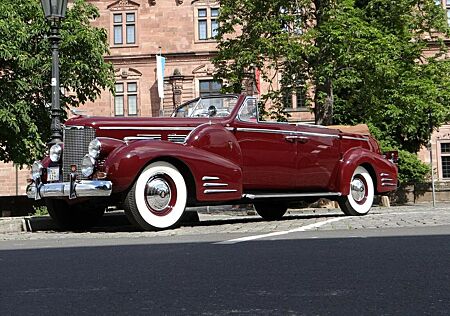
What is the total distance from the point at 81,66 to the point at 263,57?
6.57 metres

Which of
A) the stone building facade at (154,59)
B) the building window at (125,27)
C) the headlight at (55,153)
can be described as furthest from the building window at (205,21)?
the headlight at (55,153)

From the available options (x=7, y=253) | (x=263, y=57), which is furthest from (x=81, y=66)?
(x=7, y=253)

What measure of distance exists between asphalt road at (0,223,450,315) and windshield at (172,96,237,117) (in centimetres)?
354

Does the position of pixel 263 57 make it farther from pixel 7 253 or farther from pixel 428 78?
pixel 7 253

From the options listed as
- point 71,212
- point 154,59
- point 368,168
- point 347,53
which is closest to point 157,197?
point 71,212

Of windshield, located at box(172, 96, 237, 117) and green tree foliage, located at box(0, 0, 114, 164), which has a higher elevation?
green tree foliage, located at box(0, 0, 114, 164)

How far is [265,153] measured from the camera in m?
10.1

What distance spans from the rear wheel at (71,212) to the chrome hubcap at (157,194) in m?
1.23

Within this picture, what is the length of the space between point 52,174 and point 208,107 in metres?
2.64

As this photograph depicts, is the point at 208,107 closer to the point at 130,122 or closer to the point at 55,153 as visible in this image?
the point at 130,122

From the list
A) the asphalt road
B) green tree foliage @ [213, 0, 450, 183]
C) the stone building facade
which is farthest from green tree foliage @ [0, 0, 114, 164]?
the stone building facade

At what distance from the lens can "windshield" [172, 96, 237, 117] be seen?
10.2 metres

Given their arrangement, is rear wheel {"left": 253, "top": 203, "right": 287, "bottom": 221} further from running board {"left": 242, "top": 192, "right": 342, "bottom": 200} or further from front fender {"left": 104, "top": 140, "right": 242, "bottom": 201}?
front fender {"left": 104, "top": 140, "right": 242, "bottom": 201}

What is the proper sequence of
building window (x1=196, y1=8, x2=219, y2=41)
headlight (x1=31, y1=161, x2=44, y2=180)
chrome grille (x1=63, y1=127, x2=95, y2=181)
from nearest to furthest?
chrome grille (x1=63, y1=127, x2=95, y2=181) → headlight (x1=31, y1=161, x2=44, y2=180) → building window (x1=196, y1=8, x2=219, y2=41)
